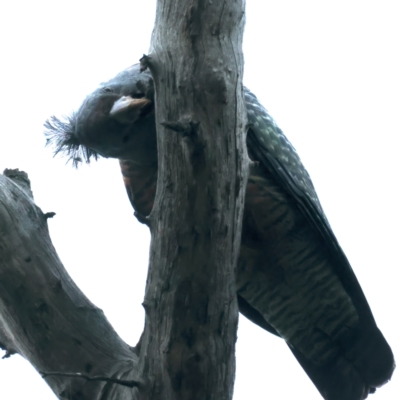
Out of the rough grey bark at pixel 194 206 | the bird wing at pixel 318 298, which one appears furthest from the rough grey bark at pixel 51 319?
the bird wing at pixel 318 298

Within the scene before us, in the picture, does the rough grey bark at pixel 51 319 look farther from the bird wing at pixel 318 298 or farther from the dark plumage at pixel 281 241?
the bird wing at pixel 318 298

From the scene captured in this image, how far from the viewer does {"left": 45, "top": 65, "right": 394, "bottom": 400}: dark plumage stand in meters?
4.93

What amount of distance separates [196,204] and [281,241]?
1.91m

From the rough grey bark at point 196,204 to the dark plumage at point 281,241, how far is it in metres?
1.32

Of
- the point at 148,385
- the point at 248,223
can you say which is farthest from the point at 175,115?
the point at 248,223

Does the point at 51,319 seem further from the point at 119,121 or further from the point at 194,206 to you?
the point at 119,121

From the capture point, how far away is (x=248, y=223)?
5082 millimetres

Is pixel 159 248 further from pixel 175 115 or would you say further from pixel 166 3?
pixel 166 3

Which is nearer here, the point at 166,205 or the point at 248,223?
the point at 166,205

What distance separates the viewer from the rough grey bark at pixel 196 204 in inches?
132

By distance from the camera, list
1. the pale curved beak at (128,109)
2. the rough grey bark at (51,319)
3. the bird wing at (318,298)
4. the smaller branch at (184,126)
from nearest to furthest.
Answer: the smaller branch at (184,126) < the rough grey bark at (51,319) < the pale curved beak at (128,109) < the bird wing at (318,298)

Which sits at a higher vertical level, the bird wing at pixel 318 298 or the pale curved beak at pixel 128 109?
the pale curved beak at pixel 128 109

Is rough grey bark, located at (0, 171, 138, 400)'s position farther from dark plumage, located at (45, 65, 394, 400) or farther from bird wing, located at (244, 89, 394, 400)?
bird wing, located at (244, 89, 394, 400)

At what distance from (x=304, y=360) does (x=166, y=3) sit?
10.7ft
